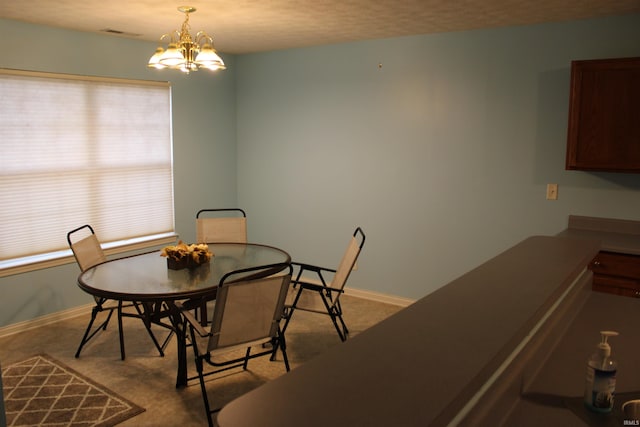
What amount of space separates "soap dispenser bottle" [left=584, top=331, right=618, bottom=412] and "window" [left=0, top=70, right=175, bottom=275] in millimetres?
4278

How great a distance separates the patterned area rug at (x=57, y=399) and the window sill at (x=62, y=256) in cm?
88

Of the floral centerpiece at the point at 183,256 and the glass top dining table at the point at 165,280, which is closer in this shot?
the glass top dining table at the point at 165,280

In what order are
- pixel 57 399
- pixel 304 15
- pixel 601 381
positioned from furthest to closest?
pixel 304 15
pixel 57 399
pixel 601 381

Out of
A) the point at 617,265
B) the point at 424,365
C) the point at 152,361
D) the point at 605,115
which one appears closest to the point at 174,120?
the point at 152,361

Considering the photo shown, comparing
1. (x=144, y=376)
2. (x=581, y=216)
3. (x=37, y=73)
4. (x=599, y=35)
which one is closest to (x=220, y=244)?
(x=144, y=376)

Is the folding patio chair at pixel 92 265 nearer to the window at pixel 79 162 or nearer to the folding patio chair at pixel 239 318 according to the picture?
the window at pixel 79 162

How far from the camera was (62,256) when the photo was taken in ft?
15.8

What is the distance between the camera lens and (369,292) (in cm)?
550

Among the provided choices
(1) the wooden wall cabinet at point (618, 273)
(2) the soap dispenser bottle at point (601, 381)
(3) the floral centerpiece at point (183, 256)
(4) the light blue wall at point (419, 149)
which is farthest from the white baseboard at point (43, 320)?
(2) the soap dispenser bottle at point (601, 381)

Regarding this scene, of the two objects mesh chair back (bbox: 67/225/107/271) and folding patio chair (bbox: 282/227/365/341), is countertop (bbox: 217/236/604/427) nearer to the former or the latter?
folding patio chair (bbox: 282/227/365/341)

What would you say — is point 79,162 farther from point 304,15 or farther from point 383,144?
point 383,144

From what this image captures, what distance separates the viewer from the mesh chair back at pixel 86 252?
13.3 feet

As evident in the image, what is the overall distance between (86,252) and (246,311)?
1700 millimetres

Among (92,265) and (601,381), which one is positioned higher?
(601,381)
